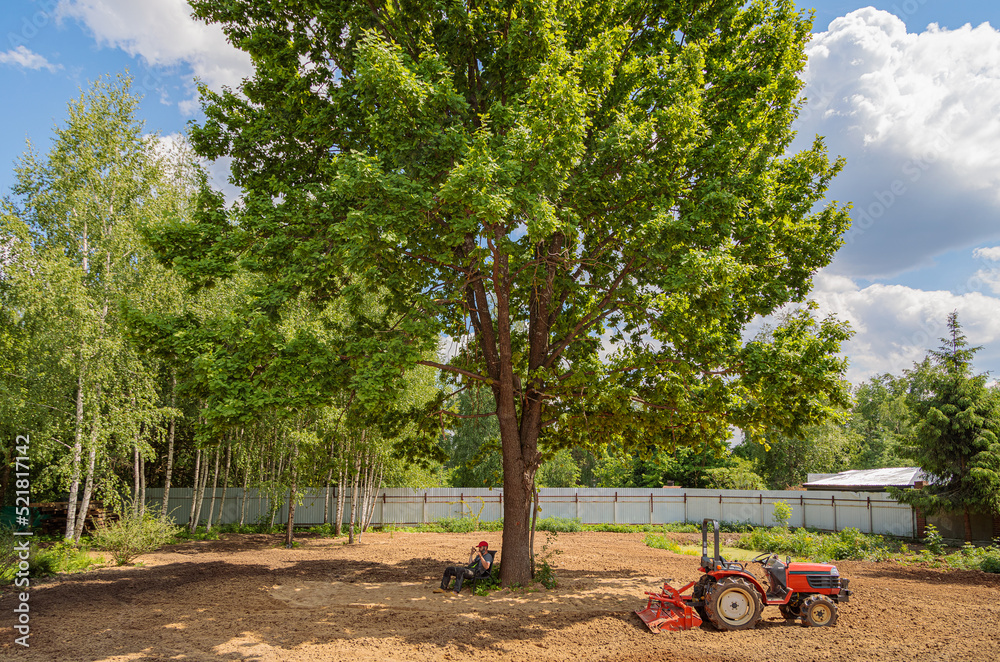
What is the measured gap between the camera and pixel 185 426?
22.0 meters

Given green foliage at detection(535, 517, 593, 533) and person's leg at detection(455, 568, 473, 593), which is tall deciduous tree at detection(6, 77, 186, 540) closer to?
person's leg at detection(455, 568, 473, 593)

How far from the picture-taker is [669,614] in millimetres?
7891

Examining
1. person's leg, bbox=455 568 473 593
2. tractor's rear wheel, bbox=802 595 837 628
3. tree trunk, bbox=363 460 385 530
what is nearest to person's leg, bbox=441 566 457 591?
person's leg, bbox=455 568 473 593

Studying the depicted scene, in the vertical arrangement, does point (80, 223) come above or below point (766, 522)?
above

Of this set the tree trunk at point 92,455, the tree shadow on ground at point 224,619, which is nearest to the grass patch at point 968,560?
the tree shadow on ground at point 224,619

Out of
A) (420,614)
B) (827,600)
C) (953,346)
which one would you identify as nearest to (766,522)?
(953,346)

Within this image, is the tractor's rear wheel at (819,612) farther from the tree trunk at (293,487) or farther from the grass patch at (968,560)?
the tree trunk at (293,487)

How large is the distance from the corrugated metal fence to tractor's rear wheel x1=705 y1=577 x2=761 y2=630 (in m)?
16.7

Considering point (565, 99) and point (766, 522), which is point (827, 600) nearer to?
point (565, 99)

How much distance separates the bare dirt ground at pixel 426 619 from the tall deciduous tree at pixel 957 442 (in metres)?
5.88

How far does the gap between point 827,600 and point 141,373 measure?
17.5 metres

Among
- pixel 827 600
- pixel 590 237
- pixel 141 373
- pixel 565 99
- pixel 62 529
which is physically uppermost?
pixel 565 99

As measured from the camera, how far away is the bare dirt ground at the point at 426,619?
6.80m

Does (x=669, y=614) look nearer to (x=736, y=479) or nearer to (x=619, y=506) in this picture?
(x=619, y=506)
